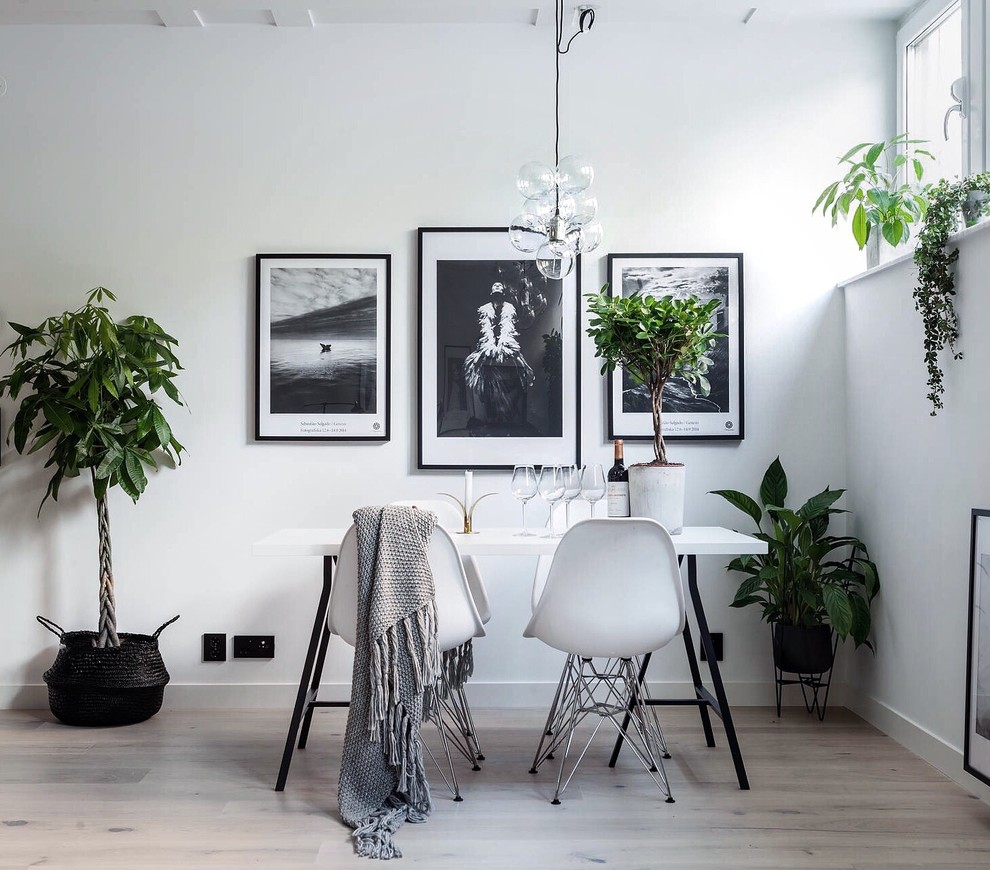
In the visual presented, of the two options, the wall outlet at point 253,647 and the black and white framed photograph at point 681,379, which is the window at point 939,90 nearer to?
the black and white framed photograph at point 681,379

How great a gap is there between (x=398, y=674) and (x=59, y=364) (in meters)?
1.89

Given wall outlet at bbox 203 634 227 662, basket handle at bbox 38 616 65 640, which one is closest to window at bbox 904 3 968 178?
wall outlet at bbox 203 634 227 662

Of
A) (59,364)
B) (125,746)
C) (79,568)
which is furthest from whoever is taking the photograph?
(79,568)

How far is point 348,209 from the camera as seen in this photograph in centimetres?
356

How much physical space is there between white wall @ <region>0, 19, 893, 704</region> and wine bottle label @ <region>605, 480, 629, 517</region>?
0.73 meters

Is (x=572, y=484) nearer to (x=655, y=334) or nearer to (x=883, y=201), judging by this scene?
(x=655, y=334)

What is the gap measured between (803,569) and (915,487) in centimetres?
51

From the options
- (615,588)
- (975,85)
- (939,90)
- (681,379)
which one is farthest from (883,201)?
(615,588)

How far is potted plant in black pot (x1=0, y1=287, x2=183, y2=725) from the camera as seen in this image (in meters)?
3.16

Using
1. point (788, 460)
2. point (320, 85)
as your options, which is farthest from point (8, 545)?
point (788, 460)

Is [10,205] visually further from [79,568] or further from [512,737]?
[512,737]

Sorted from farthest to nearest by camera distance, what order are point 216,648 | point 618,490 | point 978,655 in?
point 216,648
point 618,490
point 978,655

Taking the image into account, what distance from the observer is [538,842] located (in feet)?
7.34

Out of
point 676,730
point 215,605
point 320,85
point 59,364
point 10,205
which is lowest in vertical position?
point 676,730
